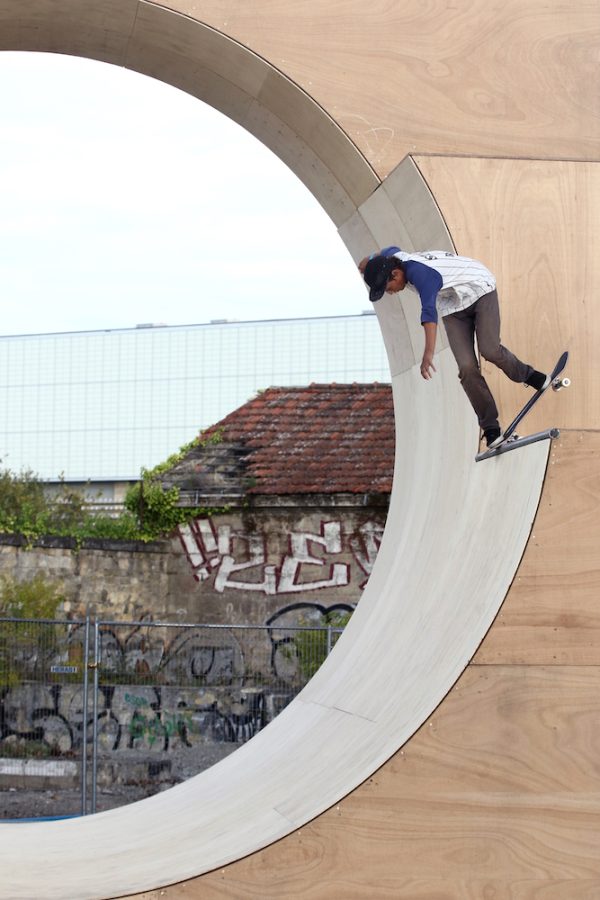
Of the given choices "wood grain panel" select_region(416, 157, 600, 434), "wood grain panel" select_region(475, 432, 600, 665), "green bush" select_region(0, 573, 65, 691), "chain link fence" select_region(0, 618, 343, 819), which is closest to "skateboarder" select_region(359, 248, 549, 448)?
"wood grain panel" select_region(416, 157, 600, 434)

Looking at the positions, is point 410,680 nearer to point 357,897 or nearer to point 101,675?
point 357,897

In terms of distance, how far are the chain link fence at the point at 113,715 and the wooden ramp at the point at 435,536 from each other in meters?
5.98

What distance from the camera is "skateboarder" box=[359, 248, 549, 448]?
550cm

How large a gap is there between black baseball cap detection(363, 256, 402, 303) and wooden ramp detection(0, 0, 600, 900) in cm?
31

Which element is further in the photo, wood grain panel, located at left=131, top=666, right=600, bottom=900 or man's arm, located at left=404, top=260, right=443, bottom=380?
man's arm, located at left=404, top=260, right=443, bottom=380

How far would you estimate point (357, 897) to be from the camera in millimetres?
5117

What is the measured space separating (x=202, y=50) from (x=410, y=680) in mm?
3413

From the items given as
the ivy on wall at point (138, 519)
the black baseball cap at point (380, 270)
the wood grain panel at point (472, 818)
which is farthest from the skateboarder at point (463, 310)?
the ivy on wall at point (138, 519)

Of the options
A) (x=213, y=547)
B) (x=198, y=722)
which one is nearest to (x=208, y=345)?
(x=213, y=547)

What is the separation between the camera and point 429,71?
19.1 ft

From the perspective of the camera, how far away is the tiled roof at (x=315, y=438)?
49.3 ft

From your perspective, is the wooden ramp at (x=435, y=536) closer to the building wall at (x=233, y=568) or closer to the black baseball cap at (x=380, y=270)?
the black baseball cap at (x=380, y=270)

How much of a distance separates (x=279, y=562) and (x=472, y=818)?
31.9 feet

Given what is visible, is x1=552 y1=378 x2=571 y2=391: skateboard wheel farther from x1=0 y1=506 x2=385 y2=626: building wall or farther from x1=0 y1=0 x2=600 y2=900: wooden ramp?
x1=0 y1=506 x2=385 y2=626: building wall
